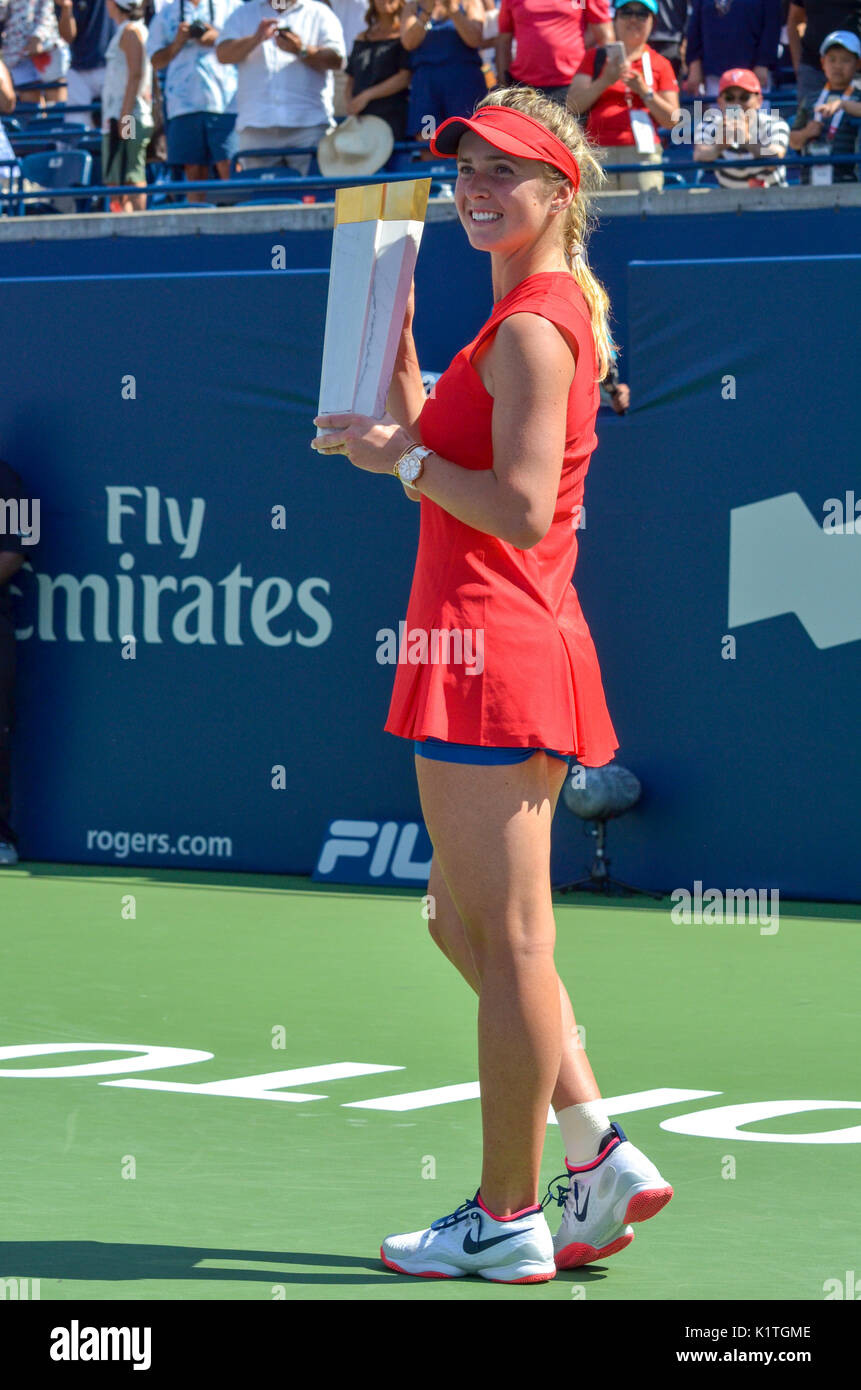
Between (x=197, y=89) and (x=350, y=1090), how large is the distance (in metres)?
8.65

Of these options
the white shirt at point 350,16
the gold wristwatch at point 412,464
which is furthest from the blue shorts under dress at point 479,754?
the white shirt at point 350,16

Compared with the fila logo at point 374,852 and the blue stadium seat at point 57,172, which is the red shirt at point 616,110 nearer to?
the blue stadium seat at point 57,172

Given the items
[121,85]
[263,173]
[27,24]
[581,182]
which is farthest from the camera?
[27,24]

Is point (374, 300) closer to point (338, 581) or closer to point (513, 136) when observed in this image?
point (513, 136)

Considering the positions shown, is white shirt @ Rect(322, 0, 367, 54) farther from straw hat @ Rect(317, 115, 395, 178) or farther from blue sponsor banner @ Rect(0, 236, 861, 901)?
blue sponsor banner @ Rect(0, 236, 861, 901)

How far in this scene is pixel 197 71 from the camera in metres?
12.8

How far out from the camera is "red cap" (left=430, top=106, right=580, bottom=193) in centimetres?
389

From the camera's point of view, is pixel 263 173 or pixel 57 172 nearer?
pixel 263 173

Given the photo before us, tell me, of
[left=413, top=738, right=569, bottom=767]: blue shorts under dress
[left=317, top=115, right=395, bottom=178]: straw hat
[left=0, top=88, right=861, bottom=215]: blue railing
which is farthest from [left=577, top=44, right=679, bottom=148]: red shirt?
[left=413, top=738, right=569, bottom=767]: blue shorts under dress

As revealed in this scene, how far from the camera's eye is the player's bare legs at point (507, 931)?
151 inches

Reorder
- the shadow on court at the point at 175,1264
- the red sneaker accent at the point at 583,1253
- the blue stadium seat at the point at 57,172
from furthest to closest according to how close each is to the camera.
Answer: the blue stadium seat at the point at 57,172 < the red sneaker accent at the point at 583,1253 < the shadow on court at the point at 175,1264

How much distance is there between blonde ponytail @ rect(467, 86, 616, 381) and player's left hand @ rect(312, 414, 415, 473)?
452 millimetres

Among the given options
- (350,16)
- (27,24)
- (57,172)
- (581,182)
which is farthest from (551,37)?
(581,182)

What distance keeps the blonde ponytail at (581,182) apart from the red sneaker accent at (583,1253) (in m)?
1.69
